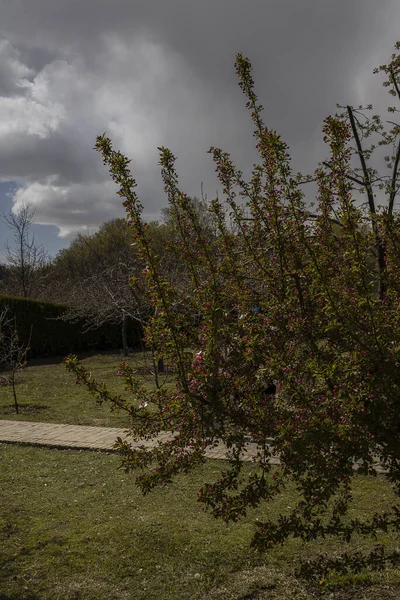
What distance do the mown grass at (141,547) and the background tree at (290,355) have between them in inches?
42.7

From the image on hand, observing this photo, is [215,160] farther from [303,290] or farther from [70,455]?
[70,455]

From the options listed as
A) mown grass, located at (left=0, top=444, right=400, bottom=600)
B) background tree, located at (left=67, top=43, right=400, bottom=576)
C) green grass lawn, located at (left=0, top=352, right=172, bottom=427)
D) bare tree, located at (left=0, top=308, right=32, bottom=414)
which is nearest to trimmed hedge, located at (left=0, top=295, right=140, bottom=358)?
bare tree, located at (left=0, top=308, right=32, bottom=414)

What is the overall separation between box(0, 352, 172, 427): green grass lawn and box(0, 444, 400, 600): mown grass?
160cm

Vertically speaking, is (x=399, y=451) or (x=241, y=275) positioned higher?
(x=241, y=275)

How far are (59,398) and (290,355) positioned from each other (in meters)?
10.7

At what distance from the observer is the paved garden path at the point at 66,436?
8203 millimetres

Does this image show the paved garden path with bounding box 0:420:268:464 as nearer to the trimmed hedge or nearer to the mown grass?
the mown grass

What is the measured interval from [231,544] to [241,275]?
2581 mm

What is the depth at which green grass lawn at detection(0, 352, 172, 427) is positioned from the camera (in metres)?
10.4

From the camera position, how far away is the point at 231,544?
478 centimetres

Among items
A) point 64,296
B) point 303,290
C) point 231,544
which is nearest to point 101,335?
point 64,296

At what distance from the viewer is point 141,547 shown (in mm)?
4773

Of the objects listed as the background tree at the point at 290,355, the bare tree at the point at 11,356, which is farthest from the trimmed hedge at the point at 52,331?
the background tree at the point at 290,355

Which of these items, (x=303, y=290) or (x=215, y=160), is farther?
(x=215, y=160)
